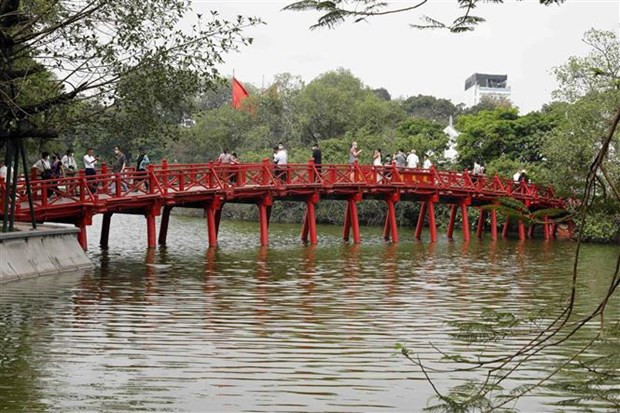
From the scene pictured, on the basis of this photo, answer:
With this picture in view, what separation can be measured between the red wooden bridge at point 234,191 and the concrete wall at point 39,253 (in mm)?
1632

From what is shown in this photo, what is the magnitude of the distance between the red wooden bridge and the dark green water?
5.05 feet

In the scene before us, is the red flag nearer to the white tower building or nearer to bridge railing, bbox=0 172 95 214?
bridge railing, bbox=0 172 95 214

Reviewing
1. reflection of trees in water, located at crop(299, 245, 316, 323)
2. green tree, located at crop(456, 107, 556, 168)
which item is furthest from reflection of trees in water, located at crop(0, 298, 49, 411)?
green tree, located at crop(456, 107, 556, 168)

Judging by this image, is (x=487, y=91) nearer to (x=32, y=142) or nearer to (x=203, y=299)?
(x=32, y=142)

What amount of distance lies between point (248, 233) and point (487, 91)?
106770 millimetres

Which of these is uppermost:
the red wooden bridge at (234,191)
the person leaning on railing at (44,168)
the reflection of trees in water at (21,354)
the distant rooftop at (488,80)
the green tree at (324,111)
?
the distant rooftop at (488,80)

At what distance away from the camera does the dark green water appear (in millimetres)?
9242

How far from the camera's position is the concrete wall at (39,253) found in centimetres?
1808

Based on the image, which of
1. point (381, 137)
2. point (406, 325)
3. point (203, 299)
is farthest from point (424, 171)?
point (406, 325)

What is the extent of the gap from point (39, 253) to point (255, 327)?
7555mm

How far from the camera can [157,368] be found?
10.4 metres

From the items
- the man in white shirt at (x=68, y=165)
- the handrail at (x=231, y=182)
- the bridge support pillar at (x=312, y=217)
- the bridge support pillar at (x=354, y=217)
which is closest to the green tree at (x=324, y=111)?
the handrail at (x=231, y=182)

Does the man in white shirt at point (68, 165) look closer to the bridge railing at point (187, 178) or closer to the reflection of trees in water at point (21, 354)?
the bridge railing at point (187, 178)

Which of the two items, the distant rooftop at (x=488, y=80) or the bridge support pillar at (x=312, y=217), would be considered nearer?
the bridge support pillar at (x=312, y=217)
